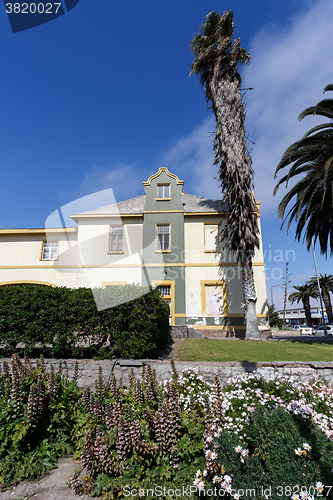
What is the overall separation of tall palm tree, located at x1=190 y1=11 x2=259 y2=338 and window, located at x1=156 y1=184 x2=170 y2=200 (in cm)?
421

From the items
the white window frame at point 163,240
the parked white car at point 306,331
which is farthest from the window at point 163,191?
the parked white car at point 306,331

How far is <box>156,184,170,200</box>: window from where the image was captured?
1839cm

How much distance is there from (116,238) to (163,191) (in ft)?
15.5

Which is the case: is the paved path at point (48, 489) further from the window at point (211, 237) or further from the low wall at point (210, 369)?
the window at point (211, 237)

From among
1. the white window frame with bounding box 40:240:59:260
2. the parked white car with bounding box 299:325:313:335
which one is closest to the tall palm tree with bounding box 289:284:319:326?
the parked white car with bounding box 299:325:313:335

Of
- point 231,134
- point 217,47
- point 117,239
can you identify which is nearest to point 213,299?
point 117,239

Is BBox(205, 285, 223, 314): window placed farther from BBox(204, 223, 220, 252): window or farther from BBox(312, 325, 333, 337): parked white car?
BBox(312, 325, 333, 337): parked white car

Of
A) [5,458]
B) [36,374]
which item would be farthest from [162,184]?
[5,458]

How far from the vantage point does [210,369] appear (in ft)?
20.4

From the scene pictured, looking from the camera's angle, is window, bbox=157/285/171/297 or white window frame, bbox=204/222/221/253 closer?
window, bbox=157/285/171/297

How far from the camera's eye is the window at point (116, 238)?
1814 centimetres

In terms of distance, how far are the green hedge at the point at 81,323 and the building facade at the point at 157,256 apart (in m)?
8.64

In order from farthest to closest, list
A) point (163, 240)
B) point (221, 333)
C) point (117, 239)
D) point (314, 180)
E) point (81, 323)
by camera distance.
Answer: point (117, 239), point (163, 240), point (221, 333), point (314, 180), point (81, 323)

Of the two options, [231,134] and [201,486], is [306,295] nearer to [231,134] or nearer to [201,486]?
[231,134]
